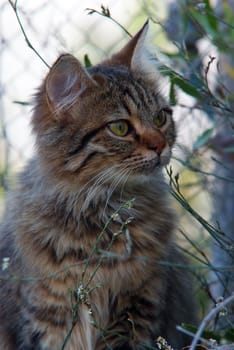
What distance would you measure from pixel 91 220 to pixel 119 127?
0.49 m

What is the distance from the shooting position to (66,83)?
11.0 ft

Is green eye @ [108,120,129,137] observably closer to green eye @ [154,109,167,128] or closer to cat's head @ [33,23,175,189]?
cat's head @ [33,23,175,189]

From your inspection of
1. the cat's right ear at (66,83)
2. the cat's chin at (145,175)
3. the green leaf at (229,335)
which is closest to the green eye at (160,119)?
the cat's chin at (145,175)

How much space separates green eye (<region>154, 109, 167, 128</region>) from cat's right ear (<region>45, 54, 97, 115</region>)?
339mm

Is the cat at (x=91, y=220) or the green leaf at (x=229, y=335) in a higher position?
the cat at (x=91, y=220)

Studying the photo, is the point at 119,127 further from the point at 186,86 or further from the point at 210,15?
the point at 210,15

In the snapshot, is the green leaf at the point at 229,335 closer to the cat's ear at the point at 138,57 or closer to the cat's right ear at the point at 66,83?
the cat's right ear at the point at 66,83

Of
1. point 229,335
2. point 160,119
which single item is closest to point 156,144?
point 160,119

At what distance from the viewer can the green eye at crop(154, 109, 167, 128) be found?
3.50 metres

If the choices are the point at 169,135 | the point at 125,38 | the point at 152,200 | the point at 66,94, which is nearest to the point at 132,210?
the point at 152,200

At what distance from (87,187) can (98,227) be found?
0.21 m

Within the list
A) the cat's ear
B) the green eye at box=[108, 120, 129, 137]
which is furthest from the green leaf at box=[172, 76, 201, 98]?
the green eye at box=[108, 120, 129, 137]

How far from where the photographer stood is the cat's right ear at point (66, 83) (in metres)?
3.28

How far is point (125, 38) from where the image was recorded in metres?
5.23
